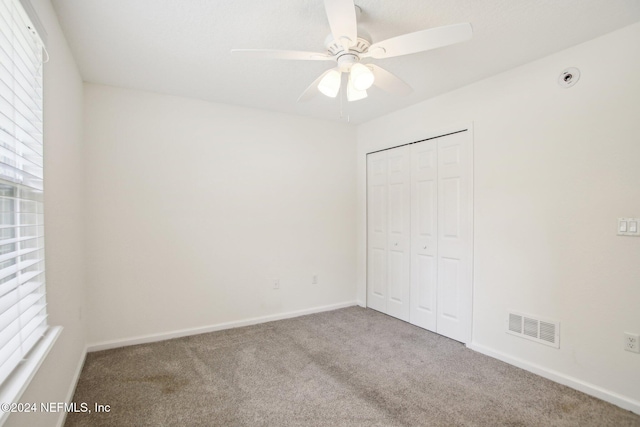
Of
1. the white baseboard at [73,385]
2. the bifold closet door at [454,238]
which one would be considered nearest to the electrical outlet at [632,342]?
the bifold closet door at [454,238]

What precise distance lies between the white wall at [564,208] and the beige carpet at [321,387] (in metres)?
0.25

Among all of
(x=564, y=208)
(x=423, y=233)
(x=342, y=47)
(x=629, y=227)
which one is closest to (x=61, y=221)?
(x=342, y=47)

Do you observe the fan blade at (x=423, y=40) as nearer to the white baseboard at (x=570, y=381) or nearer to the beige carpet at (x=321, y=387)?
the beige carpet at (x=321, y=387)

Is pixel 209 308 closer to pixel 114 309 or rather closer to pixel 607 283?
pixel 114 309

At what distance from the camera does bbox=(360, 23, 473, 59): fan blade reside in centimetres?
146

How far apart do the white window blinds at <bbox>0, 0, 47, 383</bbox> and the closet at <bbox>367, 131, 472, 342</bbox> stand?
3.03 metres

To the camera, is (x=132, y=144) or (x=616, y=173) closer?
(x=616, y=173)

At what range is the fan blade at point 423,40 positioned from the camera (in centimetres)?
146

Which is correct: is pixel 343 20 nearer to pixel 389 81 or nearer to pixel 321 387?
pixel 389 81

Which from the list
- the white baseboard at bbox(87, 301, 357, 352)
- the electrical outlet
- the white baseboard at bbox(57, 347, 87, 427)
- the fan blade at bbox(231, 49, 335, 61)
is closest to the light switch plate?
the electrical outlet

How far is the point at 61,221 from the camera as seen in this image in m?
2.01

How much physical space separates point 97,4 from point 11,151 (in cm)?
106

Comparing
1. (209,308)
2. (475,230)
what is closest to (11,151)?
(209,308)

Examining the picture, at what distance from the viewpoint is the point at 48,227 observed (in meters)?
1.75
